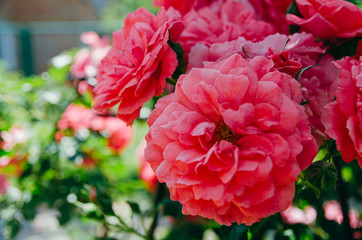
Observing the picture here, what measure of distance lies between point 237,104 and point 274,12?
29 centimetres

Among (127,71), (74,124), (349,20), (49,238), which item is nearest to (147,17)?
(127,71)

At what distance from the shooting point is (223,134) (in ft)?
1.34

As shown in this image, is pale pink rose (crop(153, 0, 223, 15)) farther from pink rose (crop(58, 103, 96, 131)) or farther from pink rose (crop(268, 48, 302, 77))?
pink rose (crop(58, 103, 96, 131))

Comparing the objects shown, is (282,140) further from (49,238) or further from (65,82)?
(49,238)

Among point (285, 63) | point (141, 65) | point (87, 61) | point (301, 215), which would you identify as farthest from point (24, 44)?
point (285, 63)

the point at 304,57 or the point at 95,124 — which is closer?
the point at 304,57

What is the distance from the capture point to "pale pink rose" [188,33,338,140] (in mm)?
448

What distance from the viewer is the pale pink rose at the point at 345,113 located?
0.40 meters

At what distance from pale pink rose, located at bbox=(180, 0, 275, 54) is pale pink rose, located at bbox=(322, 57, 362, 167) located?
0.15 metres

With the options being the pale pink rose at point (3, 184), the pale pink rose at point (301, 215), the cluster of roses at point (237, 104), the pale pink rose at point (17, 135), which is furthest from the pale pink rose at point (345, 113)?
the pale pink rose at point (3, 184)

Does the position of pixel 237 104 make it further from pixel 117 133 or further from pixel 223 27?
pixel 117 133

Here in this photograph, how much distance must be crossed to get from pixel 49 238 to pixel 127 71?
2076mm

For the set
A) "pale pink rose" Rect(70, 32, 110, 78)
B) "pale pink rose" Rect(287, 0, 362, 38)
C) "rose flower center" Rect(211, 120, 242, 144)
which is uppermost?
"pale pink rose" Rect(287, 0, 362, 38)

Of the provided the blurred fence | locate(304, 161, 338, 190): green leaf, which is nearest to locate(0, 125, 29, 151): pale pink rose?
locate(304, 161, 338, 190): green leaf
